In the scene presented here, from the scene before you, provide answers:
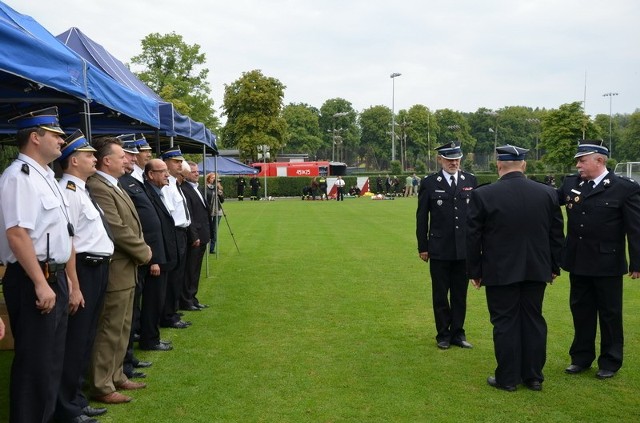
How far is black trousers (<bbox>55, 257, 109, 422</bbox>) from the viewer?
16.9ft

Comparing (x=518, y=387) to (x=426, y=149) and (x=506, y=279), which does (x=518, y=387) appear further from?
(x=426, y=149)

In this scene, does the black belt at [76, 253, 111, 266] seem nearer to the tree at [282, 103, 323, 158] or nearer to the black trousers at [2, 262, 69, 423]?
the black trousers at [2, 262, 69, 423]

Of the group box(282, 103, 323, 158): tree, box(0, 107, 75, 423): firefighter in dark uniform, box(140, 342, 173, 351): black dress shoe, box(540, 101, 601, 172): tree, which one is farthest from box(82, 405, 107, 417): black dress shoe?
box(282, 103, 323, 158): tree

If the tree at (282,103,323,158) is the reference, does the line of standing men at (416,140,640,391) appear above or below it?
below

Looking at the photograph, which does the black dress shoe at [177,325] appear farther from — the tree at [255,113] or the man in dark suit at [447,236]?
the tree at [255,113]

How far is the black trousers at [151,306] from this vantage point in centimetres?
738

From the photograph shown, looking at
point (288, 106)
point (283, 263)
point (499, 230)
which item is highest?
point (288, 106)

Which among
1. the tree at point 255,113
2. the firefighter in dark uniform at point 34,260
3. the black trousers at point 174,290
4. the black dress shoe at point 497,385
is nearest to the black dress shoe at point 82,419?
the firefighter in dark uniform at point 34,260

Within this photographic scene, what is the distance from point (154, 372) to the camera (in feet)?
22.7

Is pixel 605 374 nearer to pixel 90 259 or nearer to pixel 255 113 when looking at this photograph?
pixel 90 259

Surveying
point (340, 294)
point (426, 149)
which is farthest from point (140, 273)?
point (426, 149)

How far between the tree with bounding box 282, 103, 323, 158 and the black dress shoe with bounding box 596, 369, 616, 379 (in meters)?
112

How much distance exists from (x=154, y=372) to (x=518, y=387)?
11.4 ft

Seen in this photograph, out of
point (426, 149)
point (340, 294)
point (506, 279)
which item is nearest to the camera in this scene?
point (506, 279)
